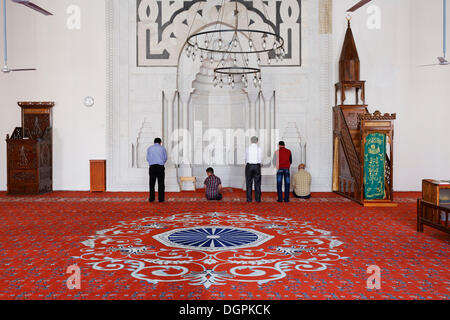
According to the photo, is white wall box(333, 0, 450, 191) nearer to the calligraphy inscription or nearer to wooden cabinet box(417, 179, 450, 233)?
the calligraphy inscription

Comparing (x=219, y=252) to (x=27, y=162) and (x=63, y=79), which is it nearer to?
(x=27, y=162)

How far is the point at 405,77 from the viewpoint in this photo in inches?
317

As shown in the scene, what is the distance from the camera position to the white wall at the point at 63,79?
8.10 m

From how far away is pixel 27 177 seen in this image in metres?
7.45

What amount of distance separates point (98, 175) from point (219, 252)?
5.22 metres

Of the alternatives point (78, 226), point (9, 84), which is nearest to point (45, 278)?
point (78, 226)

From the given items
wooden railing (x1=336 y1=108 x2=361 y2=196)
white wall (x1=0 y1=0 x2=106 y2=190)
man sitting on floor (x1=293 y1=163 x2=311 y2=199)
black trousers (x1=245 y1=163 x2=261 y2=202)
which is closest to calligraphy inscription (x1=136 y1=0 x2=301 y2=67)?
white wall (x1=0 y1=0 x2=106 y2=190)

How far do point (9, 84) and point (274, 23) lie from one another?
18.1ft

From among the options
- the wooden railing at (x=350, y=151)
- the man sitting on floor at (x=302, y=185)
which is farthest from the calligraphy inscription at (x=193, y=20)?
the man sitting on floor at (x=302, y=185)

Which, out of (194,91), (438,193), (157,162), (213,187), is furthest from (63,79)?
(438,193)

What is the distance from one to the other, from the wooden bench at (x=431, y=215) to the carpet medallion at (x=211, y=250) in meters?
0.99

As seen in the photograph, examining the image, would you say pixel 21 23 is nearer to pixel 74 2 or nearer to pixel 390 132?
pixel 74 2

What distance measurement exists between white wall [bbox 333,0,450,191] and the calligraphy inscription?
35.6 inches

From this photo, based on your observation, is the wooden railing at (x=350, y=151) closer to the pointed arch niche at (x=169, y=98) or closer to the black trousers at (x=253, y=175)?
the pointed arch niche at (x=169, y=98)
